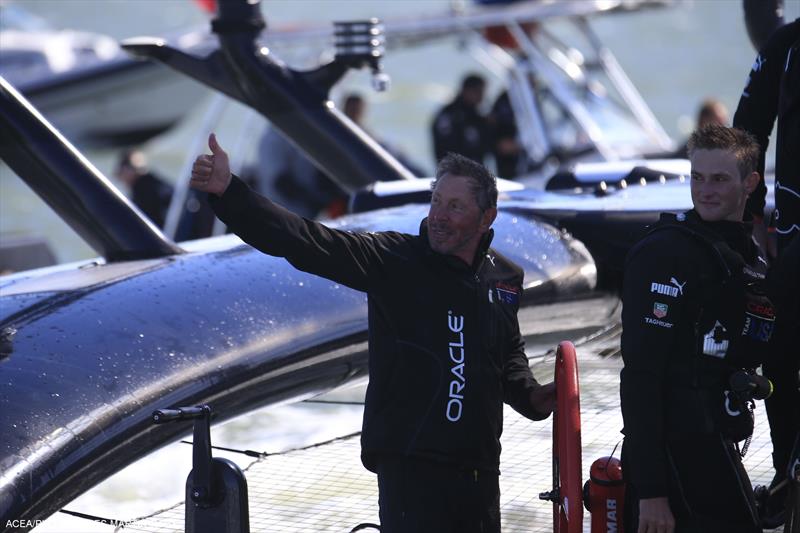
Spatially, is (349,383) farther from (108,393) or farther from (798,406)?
(798,406)

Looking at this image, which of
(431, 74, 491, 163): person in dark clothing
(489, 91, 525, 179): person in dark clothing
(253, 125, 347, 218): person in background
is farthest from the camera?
(489, 91, 525, 179): person in dark clothing

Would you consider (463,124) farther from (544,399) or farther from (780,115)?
(544,399)

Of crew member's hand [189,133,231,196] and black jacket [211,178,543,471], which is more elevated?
crew member's hand [189,133,231,196]

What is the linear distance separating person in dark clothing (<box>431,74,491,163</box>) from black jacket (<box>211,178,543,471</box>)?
30.7ft

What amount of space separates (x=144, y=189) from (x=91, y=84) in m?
3.73

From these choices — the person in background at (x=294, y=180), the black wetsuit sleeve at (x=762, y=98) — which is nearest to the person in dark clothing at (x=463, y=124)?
the person in background at (x=294, y=180)

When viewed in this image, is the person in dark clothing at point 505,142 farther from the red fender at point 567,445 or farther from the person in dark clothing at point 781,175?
the red fender at point 567,445

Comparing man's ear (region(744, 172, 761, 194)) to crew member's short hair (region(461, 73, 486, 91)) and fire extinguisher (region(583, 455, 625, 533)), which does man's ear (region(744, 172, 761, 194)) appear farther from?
crew member's short hair (region(461, 73, 486, 91))

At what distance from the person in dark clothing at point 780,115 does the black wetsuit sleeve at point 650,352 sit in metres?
0.71

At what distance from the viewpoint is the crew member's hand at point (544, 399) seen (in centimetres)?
307

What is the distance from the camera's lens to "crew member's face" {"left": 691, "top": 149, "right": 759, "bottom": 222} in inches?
112

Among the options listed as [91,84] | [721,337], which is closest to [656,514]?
[721,337]

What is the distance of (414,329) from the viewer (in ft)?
9.74

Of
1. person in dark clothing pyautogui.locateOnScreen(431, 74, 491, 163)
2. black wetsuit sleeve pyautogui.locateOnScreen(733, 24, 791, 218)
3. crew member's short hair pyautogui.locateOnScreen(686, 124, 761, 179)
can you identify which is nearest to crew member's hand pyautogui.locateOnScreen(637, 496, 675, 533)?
crew member's short hair pyautogui.locateOnScreen(686, 124, 761, 179)
